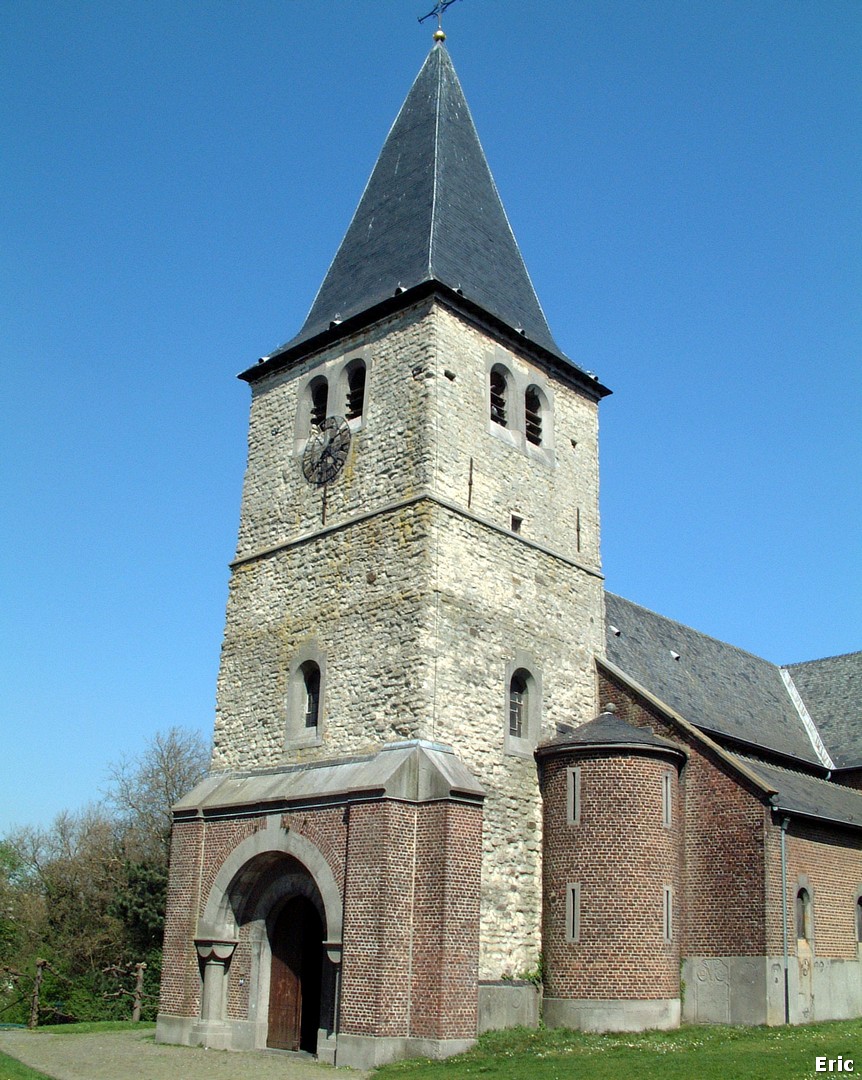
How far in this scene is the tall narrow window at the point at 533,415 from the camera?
904 inches

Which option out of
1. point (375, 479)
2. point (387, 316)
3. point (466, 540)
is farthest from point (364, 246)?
point (466, 540)

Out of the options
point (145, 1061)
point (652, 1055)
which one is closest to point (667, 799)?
point (652, 1055)

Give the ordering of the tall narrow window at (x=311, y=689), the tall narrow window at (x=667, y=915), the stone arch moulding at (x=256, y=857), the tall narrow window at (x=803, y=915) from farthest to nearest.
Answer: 1. the tall narrow window at (x=311, y=689)
2. the tall narrow window at (x=803, y=915)
3. the tall narrow window at (x=667, y=915)
4. the stone arch moulding at (x=256, y=857)

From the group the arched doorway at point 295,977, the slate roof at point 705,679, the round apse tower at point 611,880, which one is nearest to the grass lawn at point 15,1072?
the arched doorway at point 295,977

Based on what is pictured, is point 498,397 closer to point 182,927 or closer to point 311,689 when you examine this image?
point 311,689

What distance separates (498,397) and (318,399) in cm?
397

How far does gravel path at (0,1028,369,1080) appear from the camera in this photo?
49.3 feet

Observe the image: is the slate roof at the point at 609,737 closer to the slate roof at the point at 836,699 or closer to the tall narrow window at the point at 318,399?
the tall narrow window at the point at 318,399

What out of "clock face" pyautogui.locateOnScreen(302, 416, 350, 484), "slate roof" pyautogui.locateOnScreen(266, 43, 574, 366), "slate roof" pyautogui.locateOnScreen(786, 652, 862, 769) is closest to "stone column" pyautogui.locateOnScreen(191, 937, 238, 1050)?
"clock face" pyautogui.locateOnScreen(302, 416, 350, 484)

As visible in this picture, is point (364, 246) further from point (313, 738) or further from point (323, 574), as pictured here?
point (313, 738)

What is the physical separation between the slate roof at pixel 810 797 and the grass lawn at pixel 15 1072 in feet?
41.3

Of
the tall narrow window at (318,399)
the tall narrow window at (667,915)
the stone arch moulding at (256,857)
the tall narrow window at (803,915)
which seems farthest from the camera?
the tall narrow window at (318,399)

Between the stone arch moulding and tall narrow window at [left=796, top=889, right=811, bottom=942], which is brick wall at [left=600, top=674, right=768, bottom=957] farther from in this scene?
the stone arch moulding

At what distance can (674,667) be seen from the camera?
25703 mm
